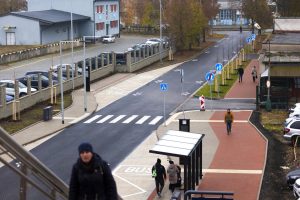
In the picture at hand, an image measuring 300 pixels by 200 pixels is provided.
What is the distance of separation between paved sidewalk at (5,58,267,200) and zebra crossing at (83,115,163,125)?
0.86m

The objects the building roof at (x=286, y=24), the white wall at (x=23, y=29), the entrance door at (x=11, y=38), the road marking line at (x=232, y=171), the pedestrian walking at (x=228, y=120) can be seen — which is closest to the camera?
the road marking line at (x=232, y=171)

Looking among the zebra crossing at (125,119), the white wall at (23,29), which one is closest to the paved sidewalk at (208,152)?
the zebra crossing at (125,119)

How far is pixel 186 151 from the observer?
864 inches

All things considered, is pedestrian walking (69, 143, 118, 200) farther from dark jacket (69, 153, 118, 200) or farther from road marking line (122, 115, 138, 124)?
road marking line (122, 115, 138, 124)

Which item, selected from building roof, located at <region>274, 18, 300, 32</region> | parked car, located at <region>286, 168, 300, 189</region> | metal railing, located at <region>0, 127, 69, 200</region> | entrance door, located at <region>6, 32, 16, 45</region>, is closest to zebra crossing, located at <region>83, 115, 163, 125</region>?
parked car, located at <region>286, 168, 300, 189</region>

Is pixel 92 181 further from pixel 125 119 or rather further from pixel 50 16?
pixel 50 16

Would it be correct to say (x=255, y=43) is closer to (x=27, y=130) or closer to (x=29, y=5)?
(x=29, y=5)

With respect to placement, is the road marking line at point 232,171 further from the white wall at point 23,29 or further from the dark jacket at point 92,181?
the white wall at point 23,29

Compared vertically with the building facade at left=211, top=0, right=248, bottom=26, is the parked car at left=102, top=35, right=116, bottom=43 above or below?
below

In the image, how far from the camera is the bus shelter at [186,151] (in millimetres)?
21875

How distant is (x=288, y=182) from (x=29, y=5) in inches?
3037

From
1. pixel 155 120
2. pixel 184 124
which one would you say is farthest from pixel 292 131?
pixel 155 120

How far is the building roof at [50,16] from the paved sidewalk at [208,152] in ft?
120

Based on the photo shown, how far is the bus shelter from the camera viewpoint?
21.9 m
